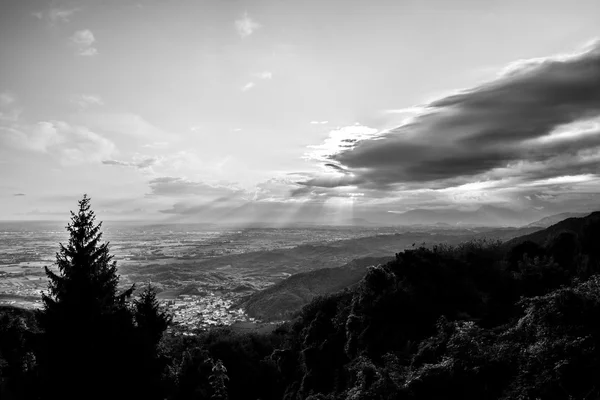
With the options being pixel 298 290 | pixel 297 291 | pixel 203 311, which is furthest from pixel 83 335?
pixel 298 290

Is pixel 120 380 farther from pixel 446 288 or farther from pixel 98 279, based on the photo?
pixel 446 288

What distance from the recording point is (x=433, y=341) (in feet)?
58.7

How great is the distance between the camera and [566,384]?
9.50 meters

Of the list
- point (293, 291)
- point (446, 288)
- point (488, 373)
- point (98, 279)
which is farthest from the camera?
point (293, 291)

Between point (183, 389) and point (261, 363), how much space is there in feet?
40.0

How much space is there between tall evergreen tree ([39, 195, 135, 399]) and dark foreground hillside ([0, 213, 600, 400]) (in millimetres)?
360

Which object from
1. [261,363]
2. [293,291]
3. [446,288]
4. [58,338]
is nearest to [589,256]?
[446,288]

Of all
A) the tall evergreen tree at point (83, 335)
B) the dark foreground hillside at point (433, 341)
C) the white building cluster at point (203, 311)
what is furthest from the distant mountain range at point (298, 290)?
the tall evergreen tree at point (83, 335)

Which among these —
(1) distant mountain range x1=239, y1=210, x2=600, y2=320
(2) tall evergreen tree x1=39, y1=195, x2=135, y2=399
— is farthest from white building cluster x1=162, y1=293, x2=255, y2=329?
(2) tall evergreen tree x1=39, y1=195, x2=135, y2=399

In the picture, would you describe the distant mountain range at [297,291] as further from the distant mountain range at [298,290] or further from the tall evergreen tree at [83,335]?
the tall evergreen tree at [83,335]

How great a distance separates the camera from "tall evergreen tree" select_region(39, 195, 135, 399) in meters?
14.3

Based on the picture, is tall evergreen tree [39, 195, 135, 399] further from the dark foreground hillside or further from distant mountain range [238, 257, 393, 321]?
distant mountain range [238, 257, 393, 321]

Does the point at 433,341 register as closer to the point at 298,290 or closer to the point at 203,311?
the point at 203,311

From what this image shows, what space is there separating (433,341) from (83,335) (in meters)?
17.4
